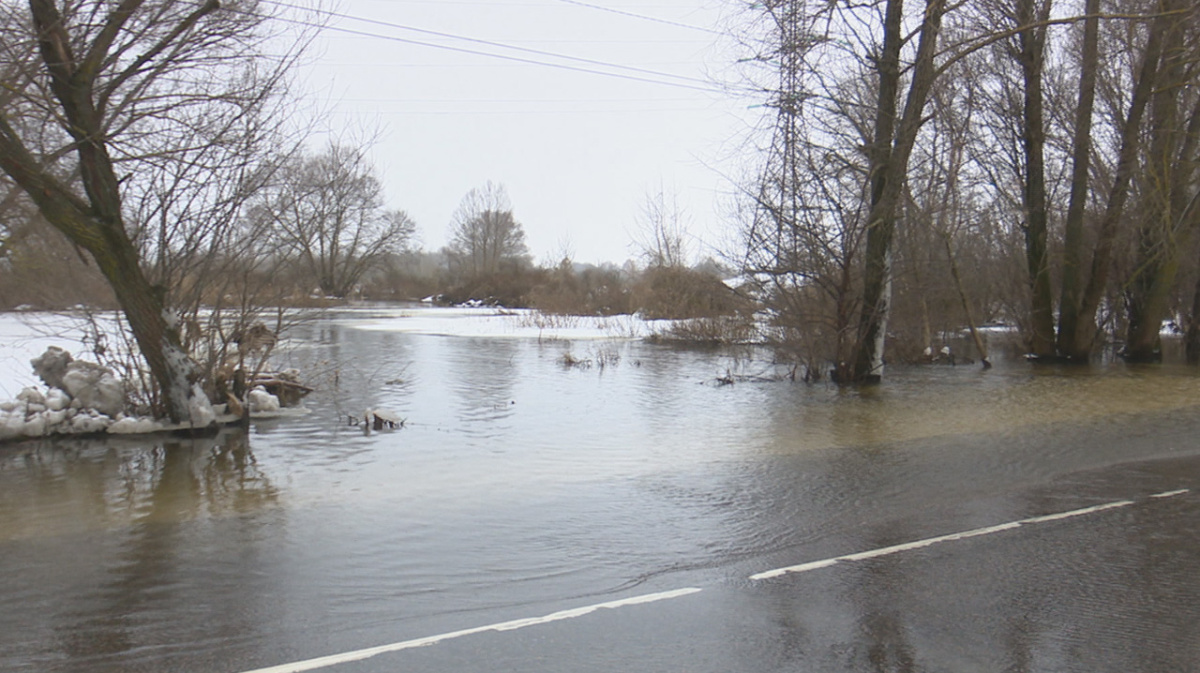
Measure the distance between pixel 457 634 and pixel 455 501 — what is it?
3.75 metres

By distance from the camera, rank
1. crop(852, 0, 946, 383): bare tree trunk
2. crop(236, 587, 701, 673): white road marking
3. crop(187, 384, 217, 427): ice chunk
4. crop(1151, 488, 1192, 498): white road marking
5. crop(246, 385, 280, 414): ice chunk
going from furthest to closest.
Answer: crop(852, 0, 946, 383): bare tree trunk < crop(246, 385, 280, 414): ice chunk < crop(187, 384, 217, 427): ice chunk < crop(1151, 488, 1192, 498): white road marking < crop(236, 587, 701, 673): white road marking

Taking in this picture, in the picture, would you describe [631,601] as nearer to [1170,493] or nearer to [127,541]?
[127,541]

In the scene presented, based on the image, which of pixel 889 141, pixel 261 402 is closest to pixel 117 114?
pixel 261 402

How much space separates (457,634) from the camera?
16.5 ft

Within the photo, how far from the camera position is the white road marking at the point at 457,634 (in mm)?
4538

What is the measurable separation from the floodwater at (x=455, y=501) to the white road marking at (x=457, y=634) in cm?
13

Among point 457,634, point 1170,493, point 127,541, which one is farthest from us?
point 1170,493

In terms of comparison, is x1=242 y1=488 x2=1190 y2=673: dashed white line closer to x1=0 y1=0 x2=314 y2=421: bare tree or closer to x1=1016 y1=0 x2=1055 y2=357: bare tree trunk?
x1=0 y1=0 x2=314 y2=421: bare tree

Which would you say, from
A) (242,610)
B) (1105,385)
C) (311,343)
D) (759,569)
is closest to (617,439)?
(759,569)

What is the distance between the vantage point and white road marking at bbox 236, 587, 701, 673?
4.54 m

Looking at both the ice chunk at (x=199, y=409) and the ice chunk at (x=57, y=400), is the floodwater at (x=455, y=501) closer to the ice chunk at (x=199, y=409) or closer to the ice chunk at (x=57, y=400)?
the ice chunk at (x=199, y=409)

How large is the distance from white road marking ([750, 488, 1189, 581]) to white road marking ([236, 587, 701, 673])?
2.66 feet

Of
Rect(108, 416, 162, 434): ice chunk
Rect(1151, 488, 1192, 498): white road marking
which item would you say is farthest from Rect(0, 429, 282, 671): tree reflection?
Rect(1151, 488, 1192, 498): white road marking

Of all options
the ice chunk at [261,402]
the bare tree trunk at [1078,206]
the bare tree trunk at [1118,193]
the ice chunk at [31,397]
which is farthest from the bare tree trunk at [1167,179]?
the ice chunk at [31,397]
